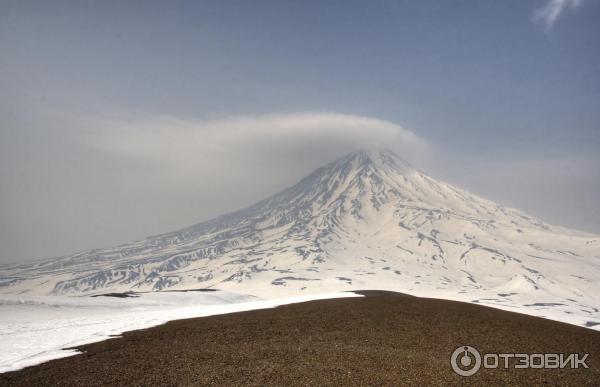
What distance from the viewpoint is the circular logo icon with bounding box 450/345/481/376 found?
13.6m

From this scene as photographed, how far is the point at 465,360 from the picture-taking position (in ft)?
48.6

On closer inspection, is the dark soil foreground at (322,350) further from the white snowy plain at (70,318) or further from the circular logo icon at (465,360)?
the white snowy plain at (70,318)

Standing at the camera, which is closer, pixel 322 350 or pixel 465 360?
pixel 465 360

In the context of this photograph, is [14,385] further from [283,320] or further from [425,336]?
[425,336]

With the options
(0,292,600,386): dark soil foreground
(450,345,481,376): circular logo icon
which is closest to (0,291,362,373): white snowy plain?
(0,292,600,386): dark soil foreground

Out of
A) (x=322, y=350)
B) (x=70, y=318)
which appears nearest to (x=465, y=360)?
(x=322, y=350)

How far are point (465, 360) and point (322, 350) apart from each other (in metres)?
5.50

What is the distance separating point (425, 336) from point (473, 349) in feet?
7.98

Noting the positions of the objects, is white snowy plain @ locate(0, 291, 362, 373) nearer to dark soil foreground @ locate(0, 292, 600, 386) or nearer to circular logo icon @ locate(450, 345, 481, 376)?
dark soil foreground @ locate(0, 292, 600, 386)

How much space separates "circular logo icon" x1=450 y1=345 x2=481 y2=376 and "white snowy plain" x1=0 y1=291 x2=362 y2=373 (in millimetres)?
15523

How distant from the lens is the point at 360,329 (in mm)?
19625

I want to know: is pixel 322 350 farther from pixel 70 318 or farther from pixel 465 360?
pixel 70 318

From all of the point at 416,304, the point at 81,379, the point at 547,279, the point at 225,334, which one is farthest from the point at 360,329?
the point at 547,279

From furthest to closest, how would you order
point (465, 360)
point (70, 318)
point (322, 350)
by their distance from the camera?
point (70, 318) < point (322, 350) < point (465, 360)
